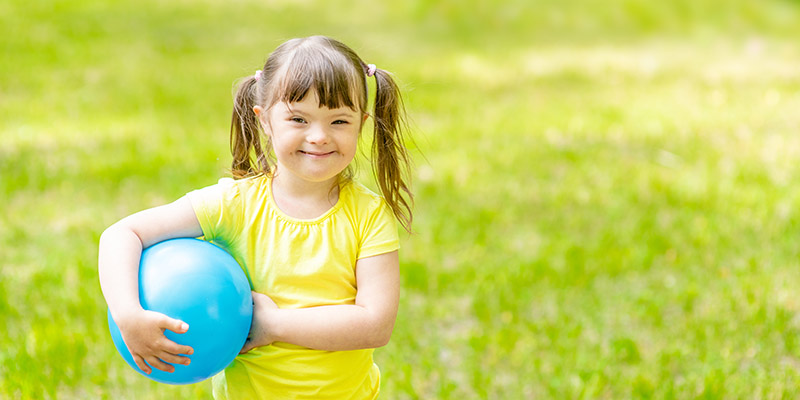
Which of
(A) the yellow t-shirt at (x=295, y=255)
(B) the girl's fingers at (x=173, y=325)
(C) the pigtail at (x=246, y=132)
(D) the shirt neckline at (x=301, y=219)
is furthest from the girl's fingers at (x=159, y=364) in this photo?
(C) the pigtail at (x=246, y=132)

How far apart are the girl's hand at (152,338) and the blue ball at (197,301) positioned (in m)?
0.03

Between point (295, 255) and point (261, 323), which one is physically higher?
point (295, 255)

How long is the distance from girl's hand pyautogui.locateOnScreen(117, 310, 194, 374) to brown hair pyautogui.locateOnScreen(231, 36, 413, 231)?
0.54 metres

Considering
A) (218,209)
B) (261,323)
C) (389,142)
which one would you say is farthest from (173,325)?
(389,142)

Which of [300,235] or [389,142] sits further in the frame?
[389,142]

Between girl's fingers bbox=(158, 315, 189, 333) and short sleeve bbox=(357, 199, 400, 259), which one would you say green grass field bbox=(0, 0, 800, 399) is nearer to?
short sleeve bbox=(357, 199, 400, 259)

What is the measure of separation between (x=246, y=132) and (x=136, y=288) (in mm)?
587

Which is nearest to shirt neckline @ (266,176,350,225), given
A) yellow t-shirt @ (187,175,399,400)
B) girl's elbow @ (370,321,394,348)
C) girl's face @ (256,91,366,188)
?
yellow t-shirt @ (187,175,399,400)

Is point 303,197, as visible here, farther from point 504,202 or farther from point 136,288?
point 504,202

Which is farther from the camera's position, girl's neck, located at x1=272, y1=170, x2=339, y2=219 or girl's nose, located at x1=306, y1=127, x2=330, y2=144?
girl's neck, located at x1=272, y1=170, x2=339, y2=219

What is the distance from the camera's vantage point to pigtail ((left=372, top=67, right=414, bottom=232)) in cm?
219

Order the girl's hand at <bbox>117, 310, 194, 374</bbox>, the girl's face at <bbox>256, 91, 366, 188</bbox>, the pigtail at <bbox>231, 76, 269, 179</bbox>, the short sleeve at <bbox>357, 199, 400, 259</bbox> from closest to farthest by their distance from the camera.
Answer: the girl's hand at <bbox>117, 310, 194, 374</bbox>
the girl's face at <bbox>256, 91, 366, 188</bbox>
the short sleeve at <bbox>357, 199, 400, 259</bbox>
the pigtail at <bbox>231, 76, 269, 179</bbox>

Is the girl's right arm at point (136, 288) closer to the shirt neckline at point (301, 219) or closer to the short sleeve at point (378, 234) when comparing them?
the shirt neckline at point (301, 219)

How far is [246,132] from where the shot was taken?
7.55 ft
